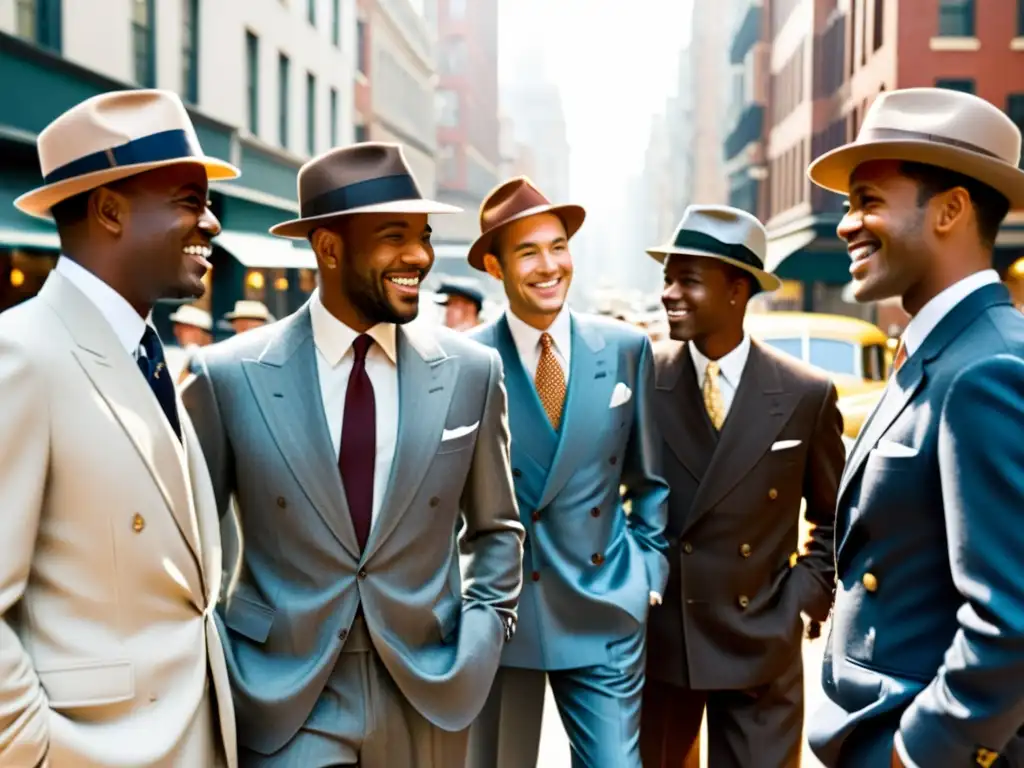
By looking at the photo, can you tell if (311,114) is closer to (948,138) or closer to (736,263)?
(736,263)

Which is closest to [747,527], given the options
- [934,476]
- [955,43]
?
[934,476]

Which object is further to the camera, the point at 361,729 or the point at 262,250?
the point at 262,250

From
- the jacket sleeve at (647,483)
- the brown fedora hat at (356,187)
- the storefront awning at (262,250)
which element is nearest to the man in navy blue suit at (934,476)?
the brown fedora hat at (356,187)

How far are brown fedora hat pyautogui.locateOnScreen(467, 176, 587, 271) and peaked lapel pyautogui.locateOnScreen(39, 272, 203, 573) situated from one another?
7.17 ft

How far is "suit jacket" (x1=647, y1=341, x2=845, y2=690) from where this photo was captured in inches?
196

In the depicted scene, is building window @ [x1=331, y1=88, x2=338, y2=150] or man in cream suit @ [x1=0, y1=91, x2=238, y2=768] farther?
building window @ [x1=331, y1=88, x2=338, y2=150]

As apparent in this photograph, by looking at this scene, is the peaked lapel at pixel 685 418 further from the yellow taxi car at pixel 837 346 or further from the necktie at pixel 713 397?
the yellow taxi car at pixel 837 346

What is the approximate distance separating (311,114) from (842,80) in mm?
17752

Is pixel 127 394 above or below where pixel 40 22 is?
below

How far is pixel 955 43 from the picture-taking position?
3222 cm

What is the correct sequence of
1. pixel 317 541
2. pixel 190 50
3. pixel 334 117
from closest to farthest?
pixel 317 541
pixel 190 50
pixel 334 117

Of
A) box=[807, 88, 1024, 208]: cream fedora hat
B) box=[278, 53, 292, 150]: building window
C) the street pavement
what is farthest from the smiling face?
box=[278, 53, 292, 150]: building window

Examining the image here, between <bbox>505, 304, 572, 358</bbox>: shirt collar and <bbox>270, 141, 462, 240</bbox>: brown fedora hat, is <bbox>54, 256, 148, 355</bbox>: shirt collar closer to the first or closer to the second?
<bbox>270, 141, 462, 240</bbox>: brown fedora hat

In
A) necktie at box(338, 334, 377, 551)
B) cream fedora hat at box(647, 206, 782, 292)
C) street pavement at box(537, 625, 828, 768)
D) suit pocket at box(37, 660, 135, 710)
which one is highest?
cream fedora hat at box(647, 206, 782, 292)
